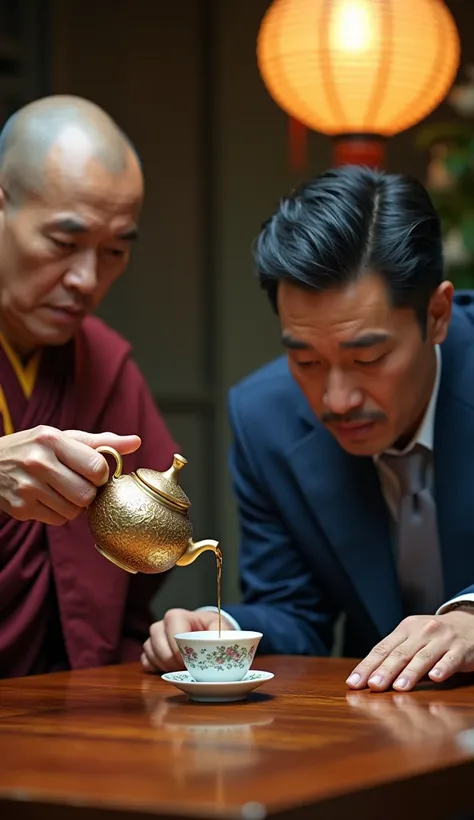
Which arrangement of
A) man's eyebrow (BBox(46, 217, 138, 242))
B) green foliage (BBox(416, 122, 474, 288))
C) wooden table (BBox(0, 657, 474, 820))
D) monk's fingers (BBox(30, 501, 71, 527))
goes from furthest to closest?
green foliage (BBox(416, 122, 474, 288)), man's eyebrow (BBox(46, 217, 138, 242)), monk's fingers (BBox(30, 501, 71, 527)), wooden table (BBox(0, 657, 474, 820))

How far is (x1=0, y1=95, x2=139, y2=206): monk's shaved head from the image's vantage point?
8.38ft

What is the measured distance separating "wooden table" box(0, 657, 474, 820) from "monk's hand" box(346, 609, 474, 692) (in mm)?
29

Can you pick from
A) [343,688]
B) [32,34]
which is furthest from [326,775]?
[32,34]

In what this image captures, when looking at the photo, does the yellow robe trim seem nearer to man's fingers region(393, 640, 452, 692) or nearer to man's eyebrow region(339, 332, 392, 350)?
man's eyebrow region(339, 332, 392, 350)

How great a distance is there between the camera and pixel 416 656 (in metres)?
1.90

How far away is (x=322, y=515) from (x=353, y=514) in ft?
0.19

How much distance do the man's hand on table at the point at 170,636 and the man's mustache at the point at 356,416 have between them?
39cm

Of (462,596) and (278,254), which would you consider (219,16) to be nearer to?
(278,254)

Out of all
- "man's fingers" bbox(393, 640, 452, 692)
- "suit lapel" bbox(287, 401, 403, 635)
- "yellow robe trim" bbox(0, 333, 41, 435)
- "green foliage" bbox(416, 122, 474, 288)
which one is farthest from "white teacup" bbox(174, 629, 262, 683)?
"green foliage" bbox(416, 122, 474, 288)

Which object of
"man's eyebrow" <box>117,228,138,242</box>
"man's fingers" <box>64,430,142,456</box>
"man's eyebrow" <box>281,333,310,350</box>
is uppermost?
"man's eyebrow" <box>117,228,138,242</box>

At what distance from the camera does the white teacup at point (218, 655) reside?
1.79m

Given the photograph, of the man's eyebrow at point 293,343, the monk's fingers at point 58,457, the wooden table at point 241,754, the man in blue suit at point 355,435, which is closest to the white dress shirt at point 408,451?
the man in blue suit at point 355,435

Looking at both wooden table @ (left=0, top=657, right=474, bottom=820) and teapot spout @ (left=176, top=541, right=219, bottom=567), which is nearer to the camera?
wooden table @ (left=0, top=657, right=474, bottom=820)

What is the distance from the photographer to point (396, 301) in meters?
2.28
